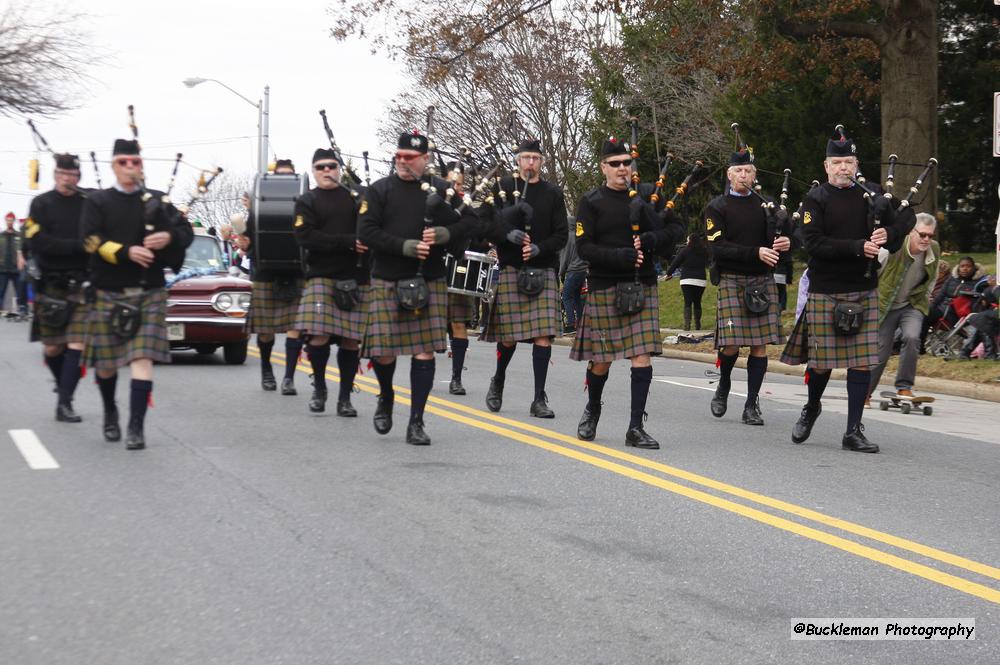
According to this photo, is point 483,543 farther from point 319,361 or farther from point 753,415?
point 319,361

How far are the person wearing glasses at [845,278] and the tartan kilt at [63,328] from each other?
5.03 meters

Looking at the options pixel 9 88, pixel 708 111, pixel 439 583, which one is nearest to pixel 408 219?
pixel 439 583

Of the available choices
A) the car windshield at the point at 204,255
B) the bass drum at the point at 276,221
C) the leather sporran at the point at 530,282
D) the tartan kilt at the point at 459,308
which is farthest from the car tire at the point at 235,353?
the leather sporran at the point at 530,282

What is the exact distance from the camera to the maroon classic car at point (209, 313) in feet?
49.5

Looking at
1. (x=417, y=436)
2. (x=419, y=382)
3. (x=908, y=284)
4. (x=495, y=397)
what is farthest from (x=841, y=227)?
(x=495, y=397)

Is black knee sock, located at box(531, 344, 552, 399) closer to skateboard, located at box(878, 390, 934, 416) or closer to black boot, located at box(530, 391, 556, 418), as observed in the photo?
black boot, located at box(530, 391, 556, 418)

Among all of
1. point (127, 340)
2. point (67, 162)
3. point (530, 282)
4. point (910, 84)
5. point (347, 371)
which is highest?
point (910, 84)

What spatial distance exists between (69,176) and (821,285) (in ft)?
17.6

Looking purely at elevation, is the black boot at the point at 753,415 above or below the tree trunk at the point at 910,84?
below

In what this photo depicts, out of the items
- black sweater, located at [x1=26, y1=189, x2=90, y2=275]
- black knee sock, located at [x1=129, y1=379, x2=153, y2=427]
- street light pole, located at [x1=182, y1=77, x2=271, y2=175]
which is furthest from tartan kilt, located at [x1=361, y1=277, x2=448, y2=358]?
street light pole, located at [x1=182, y1=77, x2=271, y2=175]

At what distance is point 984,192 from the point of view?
85.7 feet

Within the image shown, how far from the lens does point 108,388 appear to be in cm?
871

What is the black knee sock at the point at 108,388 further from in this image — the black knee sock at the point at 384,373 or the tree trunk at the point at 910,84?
the tree trunk at the point at 910,84

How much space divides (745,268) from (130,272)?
4.49m
